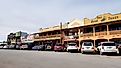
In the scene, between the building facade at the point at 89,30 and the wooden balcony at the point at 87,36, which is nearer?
the building facade at the point at 89,30

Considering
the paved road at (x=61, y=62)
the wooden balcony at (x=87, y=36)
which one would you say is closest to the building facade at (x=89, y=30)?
the wooden balcony at (x=87, y=36)

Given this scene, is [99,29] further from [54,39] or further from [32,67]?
[32,67]

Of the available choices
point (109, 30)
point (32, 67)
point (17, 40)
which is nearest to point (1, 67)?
point (32, 67)

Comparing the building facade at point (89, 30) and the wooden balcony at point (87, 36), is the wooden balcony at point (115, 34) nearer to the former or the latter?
the building facade at point (89, 30)

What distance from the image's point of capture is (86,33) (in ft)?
159

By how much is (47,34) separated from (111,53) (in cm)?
3946

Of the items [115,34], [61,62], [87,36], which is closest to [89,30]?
[87,36]

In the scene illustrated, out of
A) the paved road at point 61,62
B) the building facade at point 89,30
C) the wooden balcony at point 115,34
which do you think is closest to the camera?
the paved road at point 61,62

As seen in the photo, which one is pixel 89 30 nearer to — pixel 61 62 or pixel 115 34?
pixel 115 34

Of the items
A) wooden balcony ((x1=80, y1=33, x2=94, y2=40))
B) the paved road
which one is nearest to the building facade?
wooden balcony ((x1=80, y1=33, x2=94, y2=40))

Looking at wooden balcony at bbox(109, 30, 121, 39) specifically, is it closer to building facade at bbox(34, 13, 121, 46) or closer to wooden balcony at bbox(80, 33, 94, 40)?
building facade at bbox(34, 13, 121, 46)

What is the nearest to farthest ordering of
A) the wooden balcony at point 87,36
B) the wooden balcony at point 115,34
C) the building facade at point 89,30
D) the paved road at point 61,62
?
the paved road at point 61,62, the wooden balcony at point 115,34, the building facade at point 89,30, the wooden balcony at point 87,36

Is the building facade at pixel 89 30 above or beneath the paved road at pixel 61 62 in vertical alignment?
above

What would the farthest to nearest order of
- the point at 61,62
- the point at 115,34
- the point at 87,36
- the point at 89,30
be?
1. the point at 89,30
2. the point at 87,36
3. the point at 115,34
4. the point at 61,62
